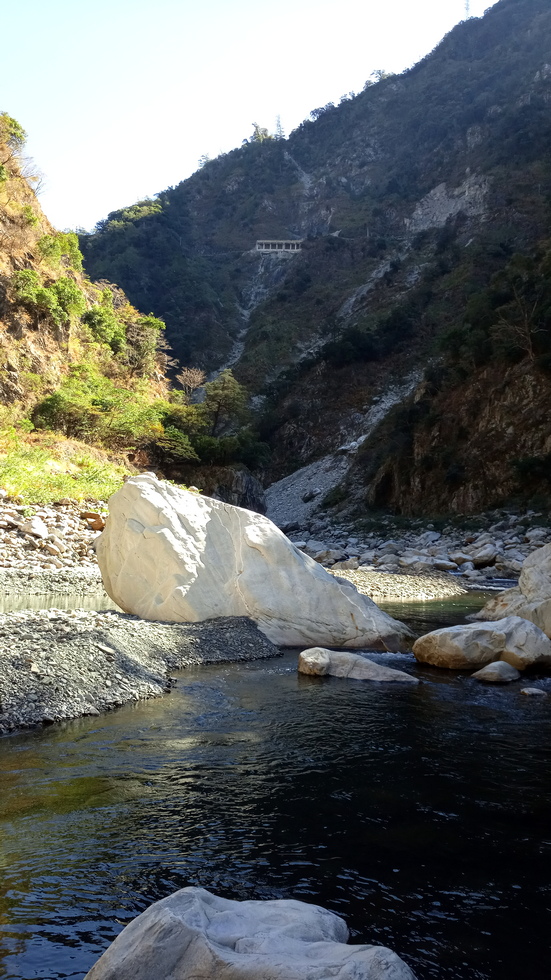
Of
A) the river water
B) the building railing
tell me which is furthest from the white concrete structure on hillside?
the river water

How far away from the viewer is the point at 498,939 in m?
3.59

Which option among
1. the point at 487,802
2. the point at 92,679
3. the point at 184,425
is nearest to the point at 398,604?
the point at 92,679

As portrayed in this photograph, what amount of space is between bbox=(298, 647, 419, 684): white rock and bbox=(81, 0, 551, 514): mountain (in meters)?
26.0

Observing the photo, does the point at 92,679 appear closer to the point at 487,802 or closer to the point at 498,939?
the point at 487,802

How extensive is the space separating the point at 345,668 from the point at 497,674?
2272 mm

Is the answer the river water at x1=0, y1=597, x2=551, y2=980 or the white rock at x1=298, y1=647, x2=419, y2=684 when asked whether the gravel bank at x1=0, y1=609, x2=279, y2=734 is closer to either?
the river water at x1=0, y1=597, x2=551, y2=980

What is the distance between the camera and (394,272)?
250 feet

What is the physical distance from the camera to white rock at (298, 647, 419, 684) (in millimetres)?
9766

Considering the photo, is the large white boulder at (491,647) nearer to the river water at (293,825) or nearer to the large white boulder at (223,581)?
the large white boulder at (223,581)

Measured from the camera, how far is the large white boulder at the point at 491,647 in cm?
1038

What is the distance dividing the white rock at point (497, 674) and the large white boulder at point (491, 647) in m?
0.43

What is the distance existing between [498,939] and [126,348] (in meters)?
42.8

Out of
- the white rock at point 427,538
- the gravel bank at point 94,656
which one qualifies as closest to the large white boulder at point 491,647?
the gravel bank at point 94,656

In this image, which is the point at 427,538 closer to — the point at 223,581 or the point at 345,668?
the point at 223,581
